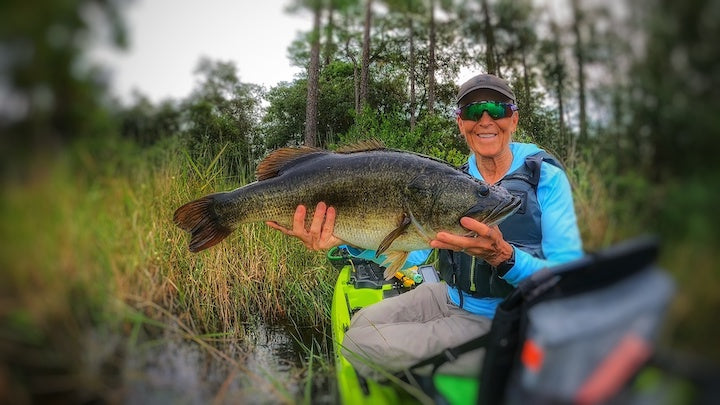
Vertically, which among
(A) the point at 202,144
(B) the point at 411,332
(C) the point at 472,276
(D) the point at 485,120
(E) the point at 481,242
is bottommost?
(B) the point at 411,332

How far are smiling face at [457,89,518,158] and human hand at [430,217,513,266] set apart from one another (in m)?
0.76

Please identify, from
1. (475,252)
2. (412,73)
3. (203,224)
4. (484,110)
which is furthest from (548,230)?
(203,224)

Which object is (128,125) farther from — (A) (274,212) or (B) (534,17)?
(A) (274,212)

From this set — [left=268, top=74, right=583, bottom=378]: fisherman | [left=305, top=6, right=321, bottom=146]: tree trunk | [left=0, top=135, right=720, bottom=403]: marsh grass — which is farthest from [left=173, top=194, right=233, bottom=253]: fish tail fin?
[left=0, top=135, right=720, bottom=403]: marsh grass

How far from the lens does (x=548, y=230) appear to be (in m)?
2.74

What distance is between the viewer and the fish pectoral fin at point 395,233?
3305mm

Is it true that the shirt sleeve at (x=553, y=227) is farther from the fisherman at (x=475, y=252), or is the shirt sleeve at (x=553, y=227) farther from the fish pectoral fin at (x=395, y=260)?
the fish pectoral fin at (x=395, y=260)

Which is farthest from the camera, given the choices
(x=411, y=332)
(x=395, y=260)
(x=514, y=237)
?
(x=395, y=260)

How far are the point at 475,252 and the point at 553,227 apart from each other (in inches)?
20.0

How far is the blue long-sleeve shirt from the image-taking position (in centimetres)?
203

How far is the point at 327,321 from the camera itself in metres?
6.20

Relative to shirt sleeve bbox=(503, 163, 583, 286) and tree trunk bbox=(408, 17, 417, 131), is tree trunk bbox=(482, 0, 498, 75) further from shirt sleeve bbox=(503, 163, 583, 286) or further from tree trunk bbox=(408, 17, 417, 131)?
shirt sleeve bbox=(503, 163, 583, 286)

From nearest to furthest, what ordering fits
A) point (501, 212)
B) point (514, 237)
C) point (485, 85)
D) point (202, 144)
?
point (202, 144)
point (501, 212)
point (485, 85)
point (514, 237)

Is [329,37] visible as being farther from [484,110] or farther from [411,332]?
[411,332]
